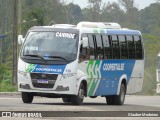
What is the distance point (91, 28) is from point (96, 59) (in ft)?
3.76

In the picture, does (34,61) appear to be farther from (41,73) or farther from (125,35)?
(125,35)

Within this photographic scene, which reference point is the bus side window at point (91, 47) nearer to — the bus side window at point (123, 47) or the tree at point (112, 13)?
the bus side window at point (123, 47)

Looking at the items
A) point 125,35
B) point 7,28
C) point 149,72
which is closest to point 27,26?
point 149,72

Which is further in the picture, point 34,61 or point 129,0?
point 129,0

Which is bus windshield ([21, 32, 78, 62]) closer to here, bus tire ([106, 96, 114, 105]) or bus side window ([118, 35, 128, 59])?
bus side window ([118, 35, 128, 59])

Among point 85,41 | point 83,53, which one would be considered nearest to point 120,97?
point 83,53

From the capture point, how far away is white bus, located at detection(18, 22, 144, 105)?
1114 inches

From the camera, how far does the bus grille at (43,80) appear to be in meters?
28.3

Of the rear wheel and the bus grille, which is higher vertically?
the bus grille

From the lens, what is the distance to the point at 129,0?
13438 cm

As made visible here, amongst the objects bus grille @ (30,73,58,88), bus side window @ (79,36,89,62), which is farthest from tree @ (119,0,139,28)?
bus grille @ (30,73,58,88)

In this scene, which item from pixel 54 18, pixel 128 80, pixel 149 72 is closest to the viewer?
pixel 128 80

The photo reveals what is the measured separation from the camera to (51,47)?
94.1ft

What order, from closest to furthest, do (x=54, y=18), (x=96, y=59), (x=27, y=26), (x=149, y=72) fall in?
(x=96, y=59) < (x=27, y=26) < (x=149, y=72) < (x=54, y=18)
